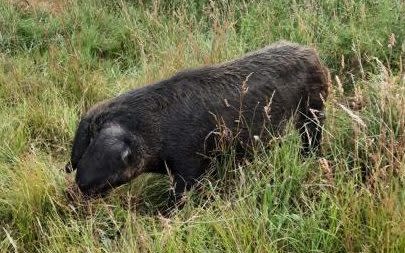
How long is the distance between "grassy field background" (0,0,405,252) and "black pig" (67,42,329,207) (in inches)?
7.1

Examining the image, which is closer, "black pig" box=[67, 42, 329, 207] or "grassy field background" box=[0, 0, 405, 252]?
"grassy field background" box=[0, 0, 405, 252]

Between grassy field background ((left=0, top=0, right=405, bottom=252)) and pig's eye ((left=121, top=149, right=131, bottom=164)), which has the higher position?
pig's eye ((left=121, top=149, right=131, bottom=164))

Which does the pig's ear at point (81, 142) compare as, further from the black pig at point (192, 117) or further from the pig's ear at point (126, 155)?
the pig's ear at point (126, 155)

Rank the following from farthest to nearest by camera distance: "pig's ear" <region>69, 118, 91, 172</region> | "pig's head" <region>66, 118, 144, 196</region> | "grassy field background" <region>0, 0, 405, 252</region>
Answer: "pig's ear" <region>69, 118, 91, 172</region> → "pig's head" <region>66, 118, 144, 196</region> → "grassy field background" <region>0, 0, 405, 252</region>

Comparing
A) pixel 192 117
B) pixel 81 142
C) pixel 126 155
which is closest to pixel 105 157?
pixel 126 155

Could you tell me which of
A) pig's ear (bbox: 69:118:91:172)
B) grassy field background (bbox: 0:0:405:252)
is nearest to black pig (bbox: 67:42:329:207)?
pig's ear (bbox: 69:118:91:172)

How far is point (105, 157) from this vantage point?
3535mm

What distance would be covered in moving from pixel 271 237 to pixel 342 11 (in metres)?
4.07

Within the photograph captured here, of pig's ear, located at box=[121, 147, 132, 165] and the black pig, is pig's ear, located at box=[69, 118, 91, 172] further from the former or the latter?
pig's ear, located at box=[121, 147, 132, 165]

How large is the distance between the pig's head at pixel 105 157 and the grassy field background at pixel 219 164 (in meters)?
0.16

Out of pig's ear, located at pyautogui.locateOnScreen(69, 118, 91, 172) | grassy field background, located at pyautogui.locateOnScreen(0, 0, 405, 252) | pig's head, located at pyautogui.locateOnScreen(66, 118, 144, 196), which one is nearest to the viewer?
grassy field background, located at pyautogui.locateOnScreen(0, 0, 405, 252)

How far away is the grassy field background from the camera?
122 inches

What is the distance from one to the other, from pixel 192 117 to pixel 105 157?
670 millimetres

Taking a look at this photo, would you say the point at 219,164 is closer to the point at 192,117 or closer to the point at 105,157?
the point at 192,117
